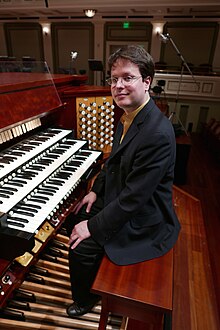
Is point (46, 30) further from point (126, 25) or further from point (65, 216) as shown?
point (65, 216)

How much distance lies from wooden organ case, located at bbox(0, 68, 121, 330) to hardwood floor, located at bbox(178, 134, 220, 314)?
53.9 inches

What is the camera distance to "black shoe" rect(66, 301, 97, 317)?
1431mm

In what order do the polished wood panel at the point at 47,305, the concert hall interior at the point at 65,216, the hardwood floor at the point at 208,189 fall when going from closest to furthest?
the concert hall interior at the point at 65,216
the polished wood panel at the point at 47,305
the hardwood floor at the point at 208,189

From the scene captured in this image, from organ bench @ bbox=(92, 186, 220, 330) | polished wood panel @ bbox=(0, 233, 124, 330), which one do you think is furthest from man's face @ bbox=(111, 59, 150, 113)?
polished wood panel @ bbox=(0, 233, 124, 330)

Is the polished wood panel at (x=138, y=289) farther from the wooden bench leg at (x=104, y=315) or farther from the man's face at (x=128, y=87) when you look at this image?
the man's face at (x=128, y=87)

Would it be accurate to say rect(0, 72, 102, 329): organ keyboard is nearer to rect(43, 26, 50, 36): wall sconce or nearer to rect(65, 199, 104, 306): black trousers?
rect(65, 199, 104, 306): black trousers

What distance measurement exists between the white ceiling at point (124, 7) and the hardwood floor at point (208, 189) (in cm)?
465

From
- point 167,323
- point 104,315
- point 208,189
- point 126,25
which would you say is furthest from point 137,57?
point 126,25

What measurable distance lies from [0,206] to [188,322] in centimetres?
132

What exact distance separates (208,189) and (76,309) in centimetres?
297

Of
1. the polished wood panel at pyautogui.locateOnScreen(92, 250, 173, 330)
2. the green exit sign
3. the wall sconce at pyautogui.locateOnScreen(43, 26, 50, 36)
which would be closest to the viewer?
the polished wood panel at pyautogui.locateOnScreen(92, 250, 173, 330)

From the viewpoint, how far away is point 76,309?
1443 millimetres

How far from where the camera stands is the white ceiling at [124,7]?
6.98 metres

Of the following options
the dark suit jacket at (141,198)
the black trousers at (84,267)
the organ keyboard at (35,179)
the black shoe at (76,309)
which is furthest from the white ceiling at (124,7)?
the black shoe at (76,309)
